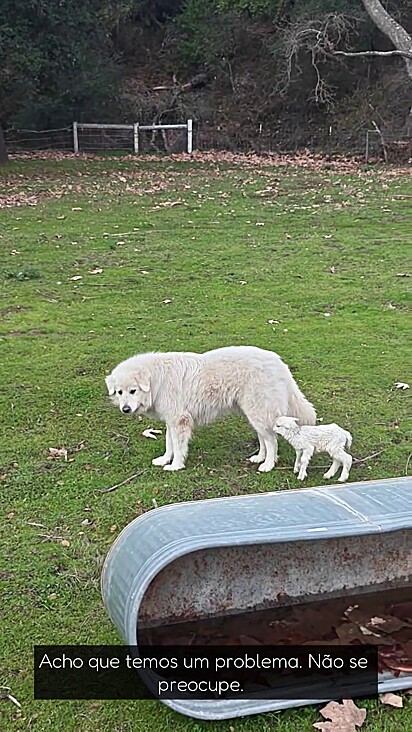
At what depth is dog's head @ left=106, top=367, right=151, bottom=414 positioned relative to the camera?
5.25 m

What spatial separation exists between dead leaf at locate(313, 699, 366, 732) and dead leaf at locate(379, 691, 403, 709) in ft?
0.37

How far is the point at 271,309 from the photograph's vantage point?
9.20 metres

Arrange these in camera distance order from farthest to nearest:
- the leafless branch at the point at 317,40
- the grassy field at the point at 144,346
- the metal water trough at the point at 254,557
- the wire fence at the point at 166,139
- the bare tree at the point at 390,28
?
the wire fence at the point at 166,139, the leafless branch at the point at 317,40, the bare tree at the point at 390,28, the grassy field at the point at 144,346, the metal water trough at the point at 254,557

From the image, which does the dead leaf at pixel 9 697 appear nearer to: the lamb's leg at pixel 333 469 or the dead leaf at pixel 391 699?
the dead leaf at pixel 391 699

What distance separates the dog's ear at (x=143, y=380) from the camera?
5.25 meters

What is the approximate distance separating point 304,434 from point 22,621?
1.97 m

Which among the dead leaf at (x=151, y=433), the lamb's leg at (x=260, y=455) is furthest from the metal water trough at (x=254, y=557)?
the dead leaf at (x=151, y=433)

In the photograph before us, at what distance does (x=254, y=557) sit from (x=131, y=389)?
1.41m

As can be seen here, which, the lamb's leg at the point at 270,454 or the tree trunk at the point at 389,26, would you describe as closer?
the lamb's leg at the point at 270,454

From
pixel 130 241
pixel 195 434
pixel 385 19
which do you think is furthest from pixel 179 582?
pixel 385 19

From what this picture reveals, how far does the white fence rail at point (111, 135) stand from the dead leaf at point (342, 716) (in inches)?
976

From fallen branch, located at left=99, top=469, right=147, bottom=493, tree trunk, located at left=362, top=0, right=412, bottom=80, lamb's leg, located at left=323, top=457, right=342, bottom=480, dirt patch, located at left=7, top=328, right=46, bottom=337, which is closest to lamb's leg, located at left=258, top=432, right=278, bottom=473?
lamb's leg, located at left=323, top=457, right=342, bottom=480

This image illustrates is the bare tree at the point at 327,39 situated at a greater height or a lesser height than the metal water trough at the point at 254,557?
greater

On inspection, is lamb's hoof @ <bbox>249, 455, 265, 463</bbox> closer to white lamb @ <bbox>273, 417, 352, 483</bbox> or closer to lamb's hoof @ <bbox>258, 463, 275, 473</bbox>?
lamb's hoof @ <bbox>258, 463, 275, 473</bbox>
